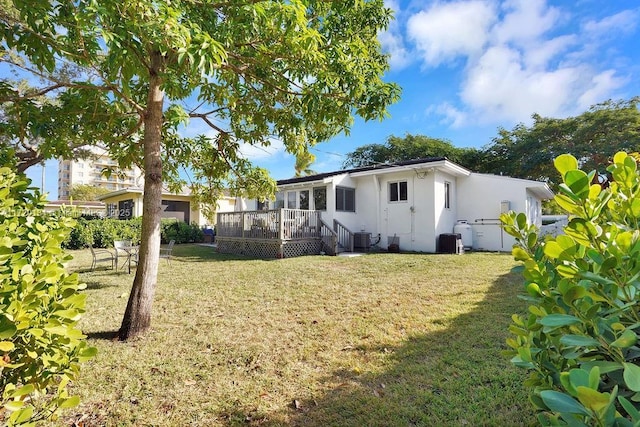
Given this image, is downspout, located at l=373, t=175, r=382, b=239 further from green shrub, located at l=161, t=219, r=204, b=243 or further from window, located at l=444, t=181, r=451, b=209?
green shrub, located at l=161, t=219, r=204, b=243

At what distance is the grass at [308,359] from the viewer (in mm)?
2742

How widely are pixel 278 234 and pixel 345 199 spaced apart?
4.61 m

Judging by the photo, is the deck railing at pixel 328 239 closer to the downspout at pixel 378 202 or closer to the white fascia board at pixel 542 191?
the downspout at pixel 378 202

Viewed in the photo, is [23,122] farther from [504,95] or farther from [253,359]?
[504,95]

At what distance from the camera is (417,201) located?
14.5 m

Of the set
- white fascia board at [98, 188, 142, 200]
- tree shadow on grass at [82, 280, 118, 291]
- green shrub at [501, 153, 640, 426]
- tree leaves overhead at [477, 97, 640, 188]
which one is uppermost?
tree leaves overhead at [477, 97, 640, 188]

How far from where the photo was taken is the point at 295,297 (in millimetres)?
6613

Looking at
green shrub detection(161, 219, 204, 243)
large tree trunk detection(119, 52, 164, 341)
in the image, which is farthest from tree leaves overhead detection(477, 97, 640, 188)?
green shrub detection(161, 219, 204, 243)

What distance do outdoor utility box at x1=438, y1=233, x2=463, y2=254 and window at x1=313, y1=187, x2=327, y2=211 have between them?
18.5 feet

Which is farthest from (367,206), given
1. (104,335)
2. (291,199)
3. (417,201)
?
(104,335)

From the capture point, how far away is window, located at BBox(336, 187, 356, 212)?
15.5 metres

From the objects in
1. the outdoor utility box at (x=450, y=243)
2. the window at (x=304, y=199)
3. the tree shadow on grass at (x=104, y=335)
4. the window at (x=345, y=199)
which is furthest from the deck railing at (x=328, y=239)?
the tree shadow on grass at (x=104, y=335)

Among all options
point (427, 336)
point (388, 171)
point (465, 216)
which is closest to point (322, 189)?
point (388, 171)

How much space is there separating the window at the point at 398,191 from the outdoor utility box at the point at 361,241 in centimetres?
221
